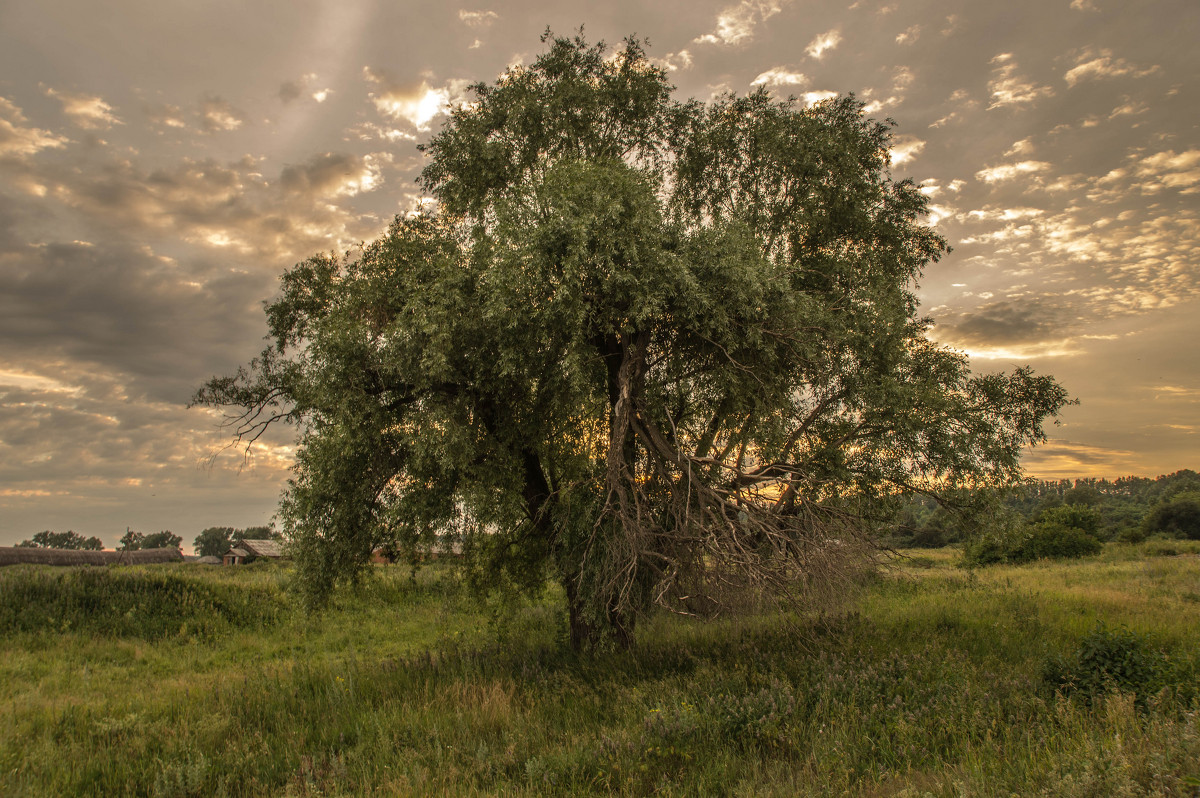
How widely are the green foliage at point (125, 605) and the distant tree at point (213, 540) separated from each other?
99.0 metres

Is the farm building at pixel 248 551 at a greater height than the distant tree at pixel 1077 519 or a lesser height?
lesser

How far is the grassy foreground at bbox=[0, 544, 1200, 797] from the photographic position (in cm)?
641

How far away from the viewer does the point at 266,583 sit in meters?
27.3

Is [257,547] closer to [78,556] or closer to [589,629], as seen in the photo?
[78,556]

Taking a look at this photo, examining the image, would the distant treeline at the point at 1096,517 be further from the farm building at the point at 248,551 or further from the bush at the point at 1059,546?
the farm building at the point at 248,551

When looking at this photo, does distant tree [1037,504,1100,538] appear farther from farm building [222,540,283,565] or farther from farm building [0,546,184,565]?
farm building [222,540,283,565]

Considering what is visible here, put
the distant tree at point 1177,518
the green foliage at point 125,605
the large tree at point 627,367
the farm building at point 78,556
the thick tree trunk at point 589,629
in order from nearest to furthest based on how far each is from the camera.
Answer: the large tree at point 627,367 < the thick tree trunk at point 589,629 < the green foliage at point 125,605 < the farm building at point 78,556 < the distant tree at point 1177,518

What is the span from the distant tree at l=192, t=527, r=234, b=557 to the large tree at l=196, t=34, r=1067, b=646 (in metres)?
115

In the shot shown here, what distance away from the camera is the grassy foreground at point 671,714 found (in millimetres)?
6406

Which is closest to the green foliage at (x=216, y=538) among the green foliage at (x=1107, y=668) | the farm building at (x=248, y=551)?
the farm building at (x=248, y=551)

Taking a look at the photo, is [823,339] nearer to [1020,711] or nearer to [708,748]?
[1020,711]

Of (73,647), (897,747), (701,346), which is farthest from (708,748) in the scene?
(73,647)

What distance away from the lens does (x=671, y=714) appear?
327 inches

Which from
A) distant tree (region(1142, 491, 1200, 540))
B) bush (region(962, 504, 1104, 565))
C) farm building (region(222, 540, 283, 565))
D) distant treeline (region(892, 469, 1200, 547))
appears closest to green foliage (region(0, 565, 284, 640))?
distant treeline (region(892, 469, 1200, 547))
